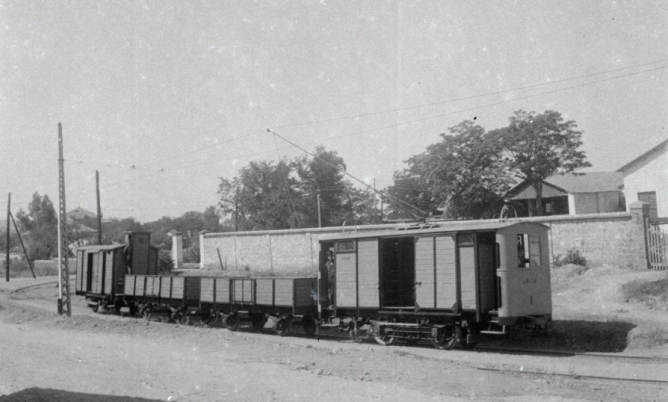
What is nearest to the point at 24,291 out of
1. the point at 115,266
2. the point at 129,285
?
the point at 115,266

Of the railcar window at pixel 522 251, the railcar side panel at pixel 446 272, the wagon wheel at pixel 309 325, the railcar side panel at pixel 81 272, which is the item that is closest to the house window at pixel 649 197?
the railcar window at pixel 522 251

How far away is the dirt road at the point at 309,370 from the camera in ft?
31.9

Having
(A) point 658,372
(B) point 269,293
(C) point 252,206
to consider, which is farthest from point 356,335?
(C) point 252,206

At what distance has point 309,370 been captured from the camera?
1181 cm

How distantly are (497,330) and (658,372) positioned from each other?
11.1ft

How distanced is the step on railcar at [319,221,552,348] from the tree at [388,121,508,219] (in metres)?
32.5

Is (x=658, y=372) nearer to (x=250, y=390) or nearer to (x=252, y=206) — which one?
(x=250, y=390)

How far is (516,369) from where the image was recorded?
1182cm

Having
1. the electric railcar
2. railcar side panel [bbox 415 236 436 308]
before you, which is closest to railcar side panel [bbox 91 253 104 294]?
the electric railcar

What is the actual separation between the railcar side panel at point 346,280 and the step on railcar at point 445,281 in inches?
1.0

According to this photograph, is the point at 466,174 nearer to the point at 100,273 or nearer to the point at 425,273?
the point at 100,273

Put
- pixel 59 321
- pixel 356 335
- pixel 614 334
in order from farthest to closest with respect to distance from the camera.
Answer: pixel 59 321, pixel 356 335, pixel 614 334

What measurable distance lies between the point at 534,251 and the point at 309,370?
6241 mm

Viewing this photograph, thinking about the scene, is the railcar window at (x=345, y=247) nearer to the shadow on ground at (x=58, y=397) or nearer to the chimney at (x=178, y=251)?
the shadow on ground at (x=58, y=397)
